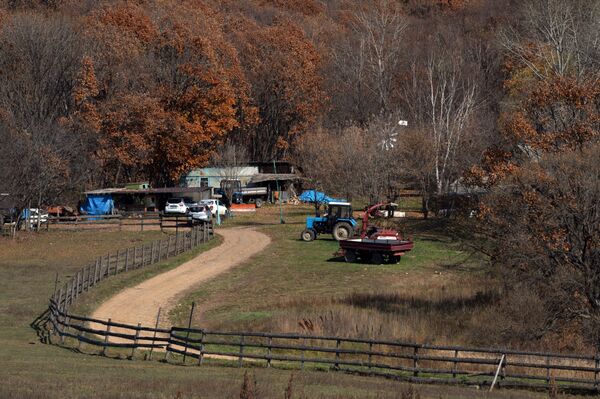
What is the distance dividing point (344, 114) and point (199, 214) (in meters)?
37.6

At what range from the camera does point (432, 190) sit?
70938 mm

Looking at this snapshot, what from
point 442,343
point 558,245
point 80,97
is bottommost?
point 442,343

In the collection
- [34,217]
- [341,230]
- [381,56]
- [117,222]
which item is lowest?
[117,222]

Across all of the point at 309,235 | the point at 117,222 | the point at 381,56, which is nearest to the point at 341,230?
the point at 309,235

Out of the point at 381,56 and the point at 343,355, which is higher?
the point at 381,56

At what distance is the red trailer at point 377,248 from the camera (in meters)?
49.0

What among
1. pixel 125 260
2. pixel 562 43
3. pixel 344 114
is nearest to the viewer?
pixel 125 260

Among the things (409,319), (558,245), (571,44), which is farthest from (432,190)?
(558,245)

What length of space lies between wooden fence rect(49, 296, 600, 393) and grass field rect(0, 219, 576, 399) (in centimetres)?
90

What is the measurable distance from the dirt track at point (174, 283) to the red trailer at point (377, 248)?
19.8 feet

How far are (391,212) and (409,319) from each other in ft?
109

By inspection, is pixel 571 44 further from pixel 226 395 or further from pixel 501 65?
pixel 226 395

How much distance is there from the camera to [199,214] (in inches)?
2677

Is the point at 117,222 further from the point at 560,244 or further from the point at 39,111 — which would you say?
the point at 560,244
